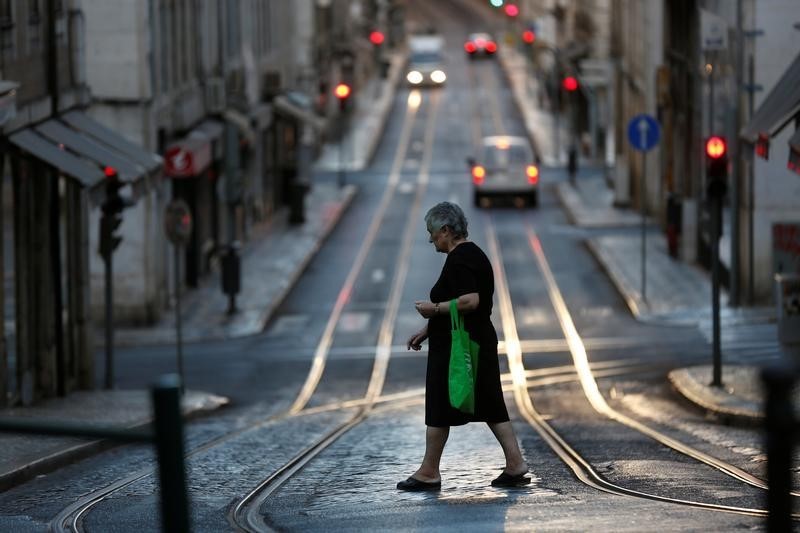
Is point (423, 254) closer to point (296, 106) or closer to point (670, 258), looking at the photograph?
point (670, 258)

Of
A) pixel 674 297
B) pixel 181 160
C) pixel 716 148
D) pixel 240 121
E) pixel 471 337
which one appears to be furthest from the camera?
pixel 240 121

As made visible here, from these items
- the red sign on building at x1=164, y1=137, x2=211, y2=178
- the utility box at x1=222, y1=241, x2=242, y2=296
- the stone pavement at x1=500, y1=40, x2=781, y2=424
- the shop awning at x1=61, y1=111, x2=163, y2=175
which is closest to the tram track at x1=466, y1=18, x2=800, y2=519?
the stone pavement at x1=500, y1=40, x2=781, y2=424

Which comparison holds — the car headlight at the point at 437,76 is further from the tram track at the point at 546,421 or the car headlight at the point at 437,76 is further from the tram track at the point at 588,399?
the tram track at the point at 546,421

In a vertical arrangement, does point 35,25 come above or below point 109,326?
above

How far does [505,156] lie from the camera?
4875 cm

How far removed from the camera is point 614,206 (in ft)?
159

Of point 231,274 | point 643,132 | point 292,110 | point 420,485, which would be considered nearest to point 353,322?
point 231,274

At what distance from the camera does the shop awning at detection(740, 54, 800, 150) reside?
16.8 metres

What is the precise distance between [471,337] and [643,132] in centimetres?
2081

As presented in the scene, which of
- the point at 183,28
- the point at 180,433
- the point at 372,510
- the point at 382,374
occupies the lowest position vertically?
the point at 382,374

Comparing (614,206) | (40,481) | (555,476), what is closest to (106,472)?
(40,481)

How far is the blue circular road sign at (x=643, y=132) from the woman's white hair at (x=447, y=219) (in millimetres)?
20661

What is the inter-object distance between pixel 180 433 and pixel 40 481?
7.26 metres

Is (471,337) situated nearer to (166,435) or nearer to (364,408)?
(166,435)
